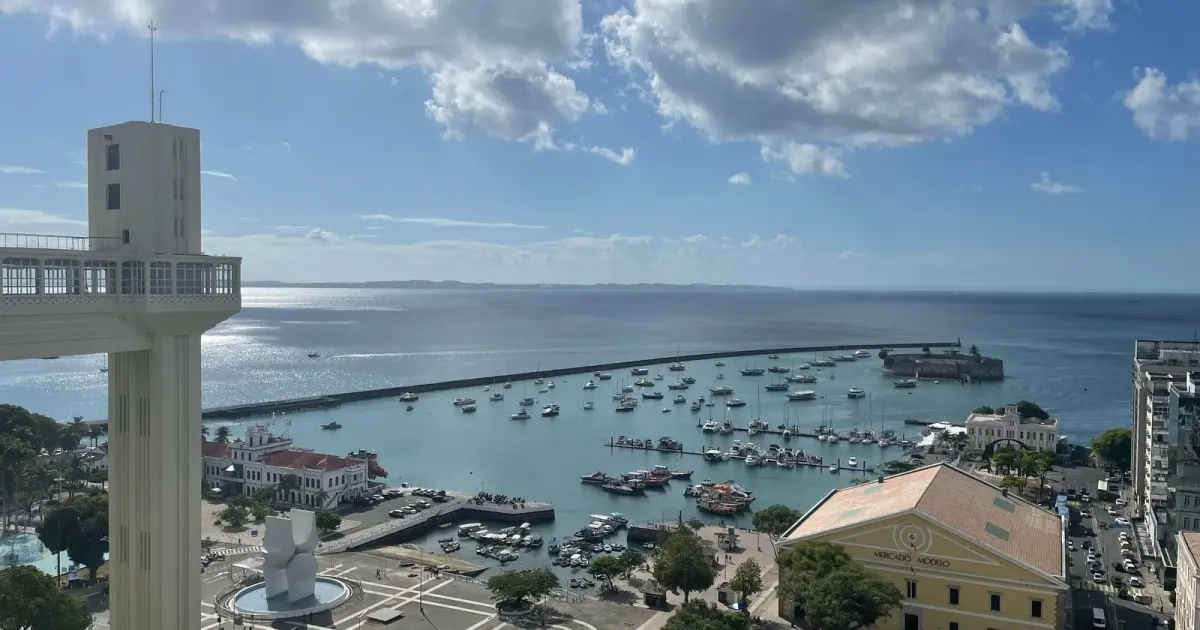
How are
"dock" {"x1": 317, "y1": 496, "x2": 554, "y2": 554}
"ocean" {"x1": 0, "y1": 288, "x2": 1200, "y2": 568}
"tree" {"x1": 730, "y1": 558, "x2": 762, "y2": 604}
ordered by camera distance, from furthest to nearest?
"ocean" {"x1": 0, "y1": 288, "x2": 1200, "y2": 568}
"dock" {"x1": 317, "y1": 496, "x2": 554, "y2": 554}
"tree" {"x1": 730, "y1": 558, "x2": 762, "y2": 604}

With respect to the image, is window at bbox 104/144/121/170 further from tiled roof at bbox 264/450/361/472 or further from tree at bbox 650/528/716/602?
tiled roof at bbox 264/450/361/472

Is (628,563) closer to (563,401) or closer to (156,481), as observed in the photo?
(156,481)

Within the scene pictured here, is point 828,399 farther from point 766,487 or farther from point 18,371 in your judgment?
point 18,371

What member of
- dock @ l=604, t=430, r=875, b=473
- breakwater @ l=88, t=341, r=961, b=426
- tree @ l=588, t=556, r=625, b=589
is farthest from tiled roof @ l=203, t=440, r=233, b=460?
dock @ l=604, t=430, r=875, b=473

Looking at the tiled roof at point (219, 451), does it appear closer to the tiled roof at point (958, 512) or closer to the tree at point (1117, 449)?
the tiled roof at point (958, 512)

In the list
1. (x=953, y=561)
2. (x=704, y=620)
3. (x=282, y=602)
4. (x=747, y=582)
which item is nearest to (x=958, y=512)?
(x=953, y=561)

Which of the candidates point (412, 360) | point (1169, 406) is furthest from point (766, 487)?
point (412, 360)
